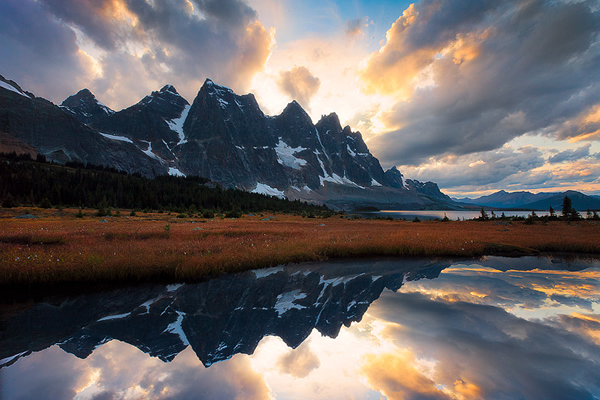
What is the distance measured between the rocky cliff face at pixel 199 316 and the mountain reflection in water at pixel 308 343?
5 cm

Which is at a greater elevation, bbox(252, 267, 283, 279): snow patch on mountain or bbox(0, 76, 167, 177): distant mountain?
bbox(0, 76, 167, 177): distant mountain

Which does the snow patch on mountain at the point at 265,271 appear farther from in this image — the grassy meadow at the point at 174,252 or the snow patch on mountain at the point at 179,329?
the snow patch on mountain at the point at 179,329

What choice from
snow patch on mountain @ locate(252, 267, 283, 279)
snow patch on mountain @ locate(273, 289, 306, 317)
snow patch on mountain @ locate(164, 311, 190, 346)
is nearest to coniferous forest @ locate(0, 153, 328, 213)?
snow patch on mountain @ locate(252, 267, 283, 279)

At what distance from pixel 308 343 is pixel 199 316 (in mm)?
4394

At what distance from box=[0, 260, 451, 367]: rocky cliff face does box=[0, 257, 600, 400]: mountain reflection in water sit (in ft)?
0.17

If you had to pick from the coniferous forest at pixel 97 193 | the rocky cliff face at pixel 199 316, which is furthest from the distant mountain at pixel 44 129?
the rocky cliff face at pixel 199 316

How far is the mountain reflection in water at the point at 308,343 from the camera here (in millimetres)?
5738

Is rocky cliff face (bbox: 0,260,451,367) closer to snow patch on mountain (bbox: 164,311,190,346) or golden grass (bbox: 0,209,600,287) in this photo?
snow patch on mountain (bbox: 164,311,190,346)

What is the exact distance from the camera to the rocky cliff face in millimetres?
7496

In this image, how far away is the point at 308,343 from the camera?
7891 mm

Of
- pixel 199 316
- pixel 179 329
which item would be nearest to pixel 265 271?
pixel 199 316

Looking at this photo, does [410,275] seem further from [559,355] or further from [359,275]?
[559,355]

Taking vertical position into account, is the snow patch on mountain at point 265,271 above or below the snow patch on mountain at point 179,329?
above

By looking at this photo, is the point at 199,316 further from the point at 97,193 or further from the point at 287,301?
the point at 97,193
